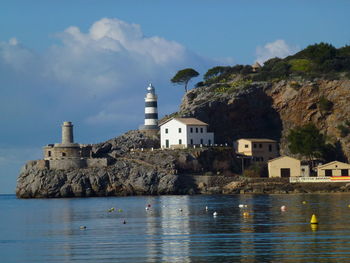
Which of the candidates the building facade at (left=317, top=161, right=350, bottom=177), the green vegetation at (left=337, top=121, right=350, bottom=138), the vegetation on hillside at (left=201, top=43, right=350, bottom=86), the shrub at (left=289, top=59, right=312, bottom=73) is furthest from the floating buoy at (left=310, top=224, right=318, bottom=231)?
the shrub at (left=289, top=59, right=312, bottom=73)

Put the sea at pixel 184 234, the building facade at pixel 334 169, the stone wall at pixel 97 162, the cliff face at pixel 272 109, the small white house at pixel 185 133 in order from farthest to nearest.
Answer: the cliff face at pixel 272 109 < the small white house at pixel 185 133 < the stone wall at pixel 97 162 < the building facade at pixel 334 169 < the sea at pixel 184 234

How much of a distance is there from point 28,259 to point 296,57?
108 meters

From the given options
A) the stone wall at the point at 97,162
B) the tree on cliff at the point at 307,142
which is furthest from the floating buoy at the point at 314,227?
the stone wall at the point at 97,162

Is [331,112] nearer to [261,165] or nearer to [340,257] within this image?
[261,165]

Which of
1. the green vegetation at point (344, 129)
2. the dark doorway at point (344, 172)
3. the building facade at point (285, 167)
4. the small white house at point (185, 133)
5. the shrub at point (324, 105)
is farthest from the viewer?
the shrub at point (324, 105)

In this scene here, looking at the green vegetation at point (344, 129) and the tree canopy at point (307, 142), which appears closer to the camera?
the tree canopy at point (307, 142)

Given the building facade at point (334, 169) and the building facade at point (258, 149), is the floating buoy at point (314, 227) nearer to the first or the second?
the building facade at point (334, 169)

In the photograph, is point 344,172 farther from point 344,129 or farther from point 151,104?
point 151,104

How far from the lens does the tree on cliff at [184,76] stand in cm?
13788

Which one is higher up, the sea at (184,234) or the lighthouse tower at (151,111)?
the lighthouse tower at (151,111)

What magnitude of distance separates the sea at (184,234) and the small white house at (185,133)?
36673 mm

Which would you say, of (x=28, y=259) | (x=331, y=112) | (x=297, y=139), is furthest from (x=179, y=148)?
(x=28, y=259)

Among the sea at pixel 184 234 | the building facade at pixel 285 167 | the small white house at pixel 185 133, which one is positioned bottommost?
the sea at pixel 184 234

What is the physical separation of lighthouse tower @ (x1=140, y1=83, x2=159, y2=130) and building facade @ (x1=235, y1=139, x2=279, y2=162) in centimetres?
1335
